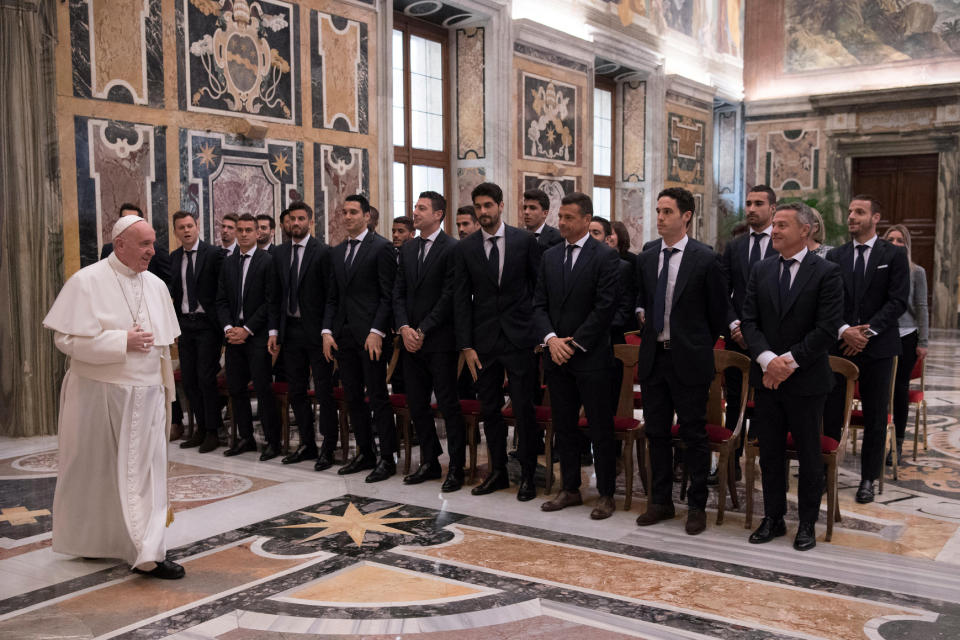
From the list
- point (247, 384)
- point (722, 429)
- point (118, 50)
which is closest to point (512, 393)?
point (722, 429)

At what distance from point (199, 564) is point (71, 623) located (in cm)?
70

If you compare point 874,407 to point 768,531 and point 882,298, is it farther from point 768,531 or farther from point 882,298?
point 768,531

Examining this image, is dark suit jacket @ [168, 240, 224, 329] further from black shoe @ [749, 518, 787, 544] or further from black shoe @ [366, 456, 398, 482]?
black shoe @ [749, 518, 787, 544]

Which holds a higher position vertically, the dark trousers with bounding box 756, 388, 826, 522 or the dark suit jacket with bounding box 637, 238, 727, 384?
the dark suit jacket with bounding box 637, 238, 727, 384

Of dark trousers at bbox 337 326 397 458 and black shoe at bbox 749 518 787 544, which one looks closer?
black shoe at bbox 749 518 787 544

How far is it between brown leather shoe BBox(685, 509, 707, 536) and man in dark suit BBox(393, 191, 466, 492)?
4.74ft

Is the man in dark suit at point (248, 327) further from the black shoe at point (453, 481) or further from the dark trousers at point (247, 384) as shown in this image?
the black shoe at point (453, 481)

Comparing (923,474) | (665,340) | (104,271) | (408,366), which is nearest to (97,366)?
(104,271)

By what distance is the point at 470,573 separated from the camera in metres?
3.93

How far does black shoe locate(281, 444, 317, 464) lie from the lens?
6125 mm

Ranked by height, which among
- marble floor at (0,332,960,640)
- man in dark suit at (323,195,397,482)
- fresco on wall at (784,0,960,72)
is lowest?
marble floor at (0,332,960,640)

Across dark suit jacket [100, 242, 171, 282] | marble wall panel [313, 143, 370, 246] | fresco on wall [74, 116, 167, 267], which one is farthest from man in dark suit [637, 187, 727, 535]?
marble wall panel [313, 143, 370, 246]

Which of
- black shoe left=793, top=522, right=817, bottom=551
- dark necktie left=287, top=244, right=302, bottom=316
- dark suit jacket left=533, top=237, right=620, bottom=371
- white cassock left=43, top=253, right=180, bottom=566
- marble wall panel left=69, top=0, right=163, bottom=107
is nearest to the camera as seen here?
white cassock left=43, top=253, right=180, bottom=566

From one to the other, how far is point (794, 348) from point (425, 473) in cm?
242
